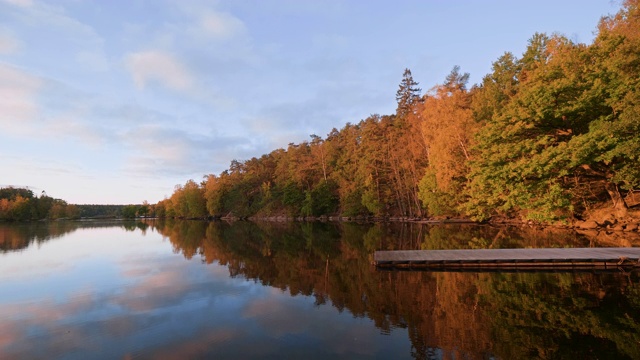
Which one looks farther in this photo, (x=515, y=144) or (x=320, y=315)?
(x=515, y=144)

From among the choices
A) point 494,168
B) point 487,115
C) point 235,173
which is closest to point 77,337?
point 494,168

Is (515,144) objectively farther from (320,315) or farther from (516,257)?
(320,315)

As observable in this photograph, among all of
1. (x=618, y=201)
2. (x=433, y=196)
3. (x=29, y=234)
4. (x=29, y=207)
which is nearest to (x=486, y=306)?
(x=618, y=201)

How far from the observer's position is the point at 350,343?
775 centimetres

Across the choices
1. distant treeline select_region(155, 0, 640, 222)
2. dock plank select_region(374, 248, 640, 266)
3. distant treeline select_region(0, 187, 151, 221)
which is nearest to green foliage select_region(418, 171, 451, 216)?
distant treeline select_region(155, 0, 640, 222)

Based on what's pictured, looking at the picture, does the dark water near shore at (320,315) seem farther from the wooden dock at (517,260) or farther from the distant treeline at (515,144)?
the distant treeline at (515,144)

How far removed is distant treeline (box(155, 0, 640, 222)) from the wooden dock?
8866 mm

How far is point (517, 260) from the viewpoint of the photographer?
1428cm

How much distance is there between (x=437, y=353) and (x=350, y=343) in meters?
1.97

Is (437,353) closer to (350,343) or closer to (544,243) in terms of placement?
(350,343)

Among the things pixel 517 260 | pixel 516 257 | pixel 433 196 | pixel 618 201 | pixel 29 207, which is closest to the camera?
pixel 517 260

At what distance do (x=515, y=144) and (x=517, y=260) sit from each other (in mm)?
12574

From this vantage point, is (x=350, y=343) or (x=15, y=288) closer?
(x=350, y=343)

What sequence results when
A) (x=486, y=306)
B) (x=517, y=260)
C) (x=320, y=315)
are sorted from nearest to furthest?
(x=486, y=306) < (x=320, y=315) < (x=517, y=260)
